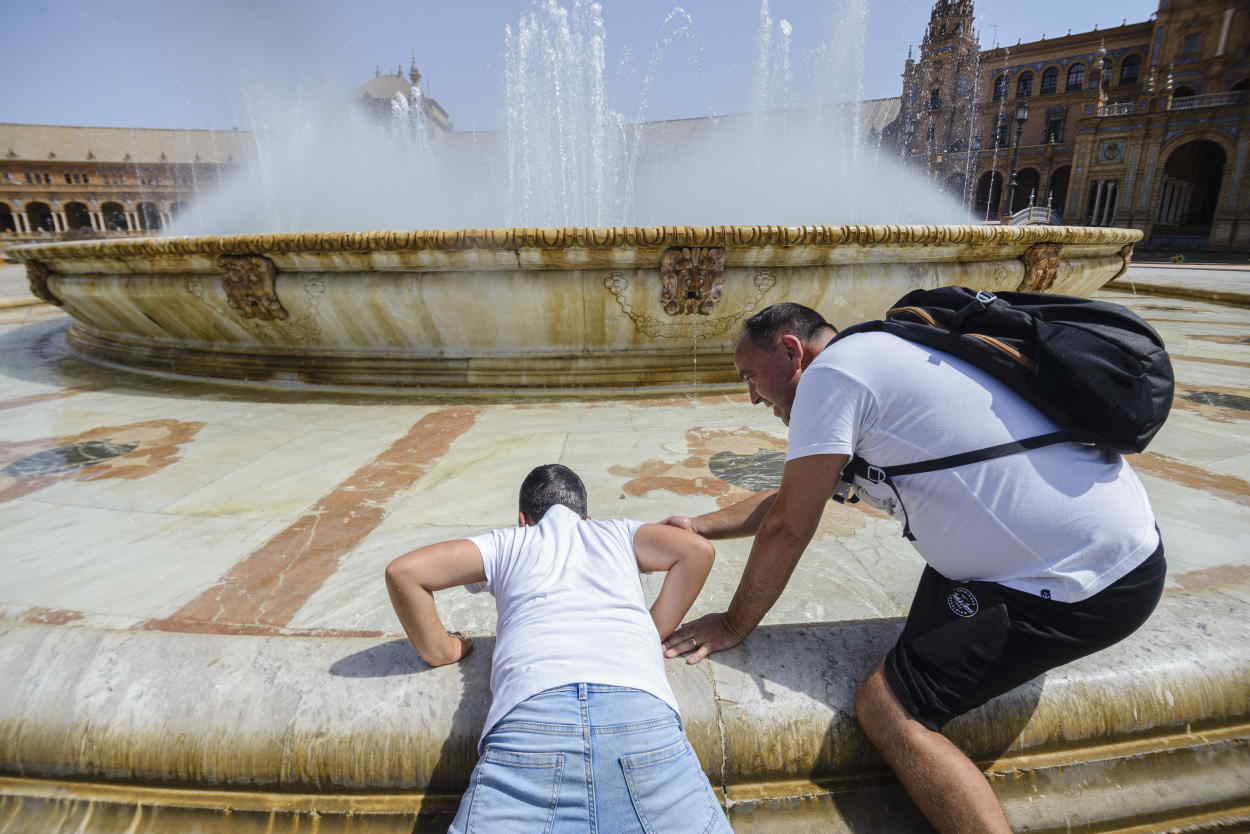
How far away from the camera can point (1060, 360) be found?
1193mm

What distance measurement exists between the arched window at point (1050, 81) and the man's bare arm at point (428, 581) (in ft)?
195

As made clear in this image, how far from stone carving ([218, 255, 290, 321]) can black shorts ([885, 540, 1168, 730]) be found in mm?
4522

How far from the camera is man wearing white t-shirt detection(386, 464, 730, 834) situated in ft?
3.63

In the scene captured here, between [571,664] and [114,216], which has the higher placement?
[114,216]

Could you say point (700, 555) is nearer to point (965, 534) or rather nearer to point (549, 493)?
point (549, 493)

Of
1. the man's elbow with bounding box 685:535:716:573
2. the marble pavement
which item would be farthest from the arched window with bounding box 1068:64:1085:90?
the man's elbow with bounding box 685:535:716:573

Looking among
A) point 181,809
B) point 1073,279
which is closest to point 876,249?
point 1073,279

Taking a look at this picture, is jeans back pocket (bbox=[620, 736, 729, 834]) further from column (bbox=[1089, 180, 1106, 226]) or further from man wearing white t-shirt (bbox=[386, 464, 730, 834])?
column (bbox=[1089, 180, 1106, 226])

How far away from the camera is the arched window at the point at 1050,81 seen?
46.0 m

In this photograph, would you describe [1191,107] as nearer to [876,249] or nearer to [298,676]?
[876,249]

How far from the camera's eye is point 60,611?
201 cm

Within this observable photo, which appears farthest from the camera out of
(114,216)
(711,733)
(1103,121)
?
(114,216)

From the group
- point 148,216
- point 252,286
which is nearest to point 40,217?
point 148,216

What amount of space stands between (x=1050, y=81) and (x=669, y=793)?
198 ft
